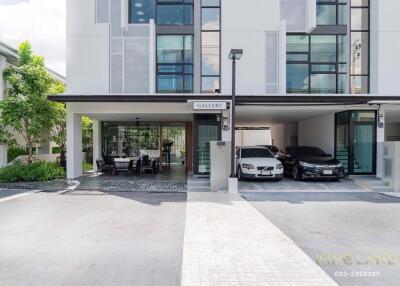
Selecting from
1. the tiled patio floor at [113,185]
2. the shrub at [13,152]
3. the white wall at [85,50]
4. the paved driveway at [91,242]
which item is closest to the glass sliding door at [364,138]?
the tiled patio floor at [113,185]

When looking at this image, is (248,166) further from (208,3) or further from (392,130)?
(392,130)

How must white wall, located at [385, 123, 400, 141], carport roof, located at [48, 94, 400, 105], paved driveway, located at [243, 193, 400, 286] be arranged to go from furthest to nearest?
white wall, located at [385, 123, 400, 141]
carport roof, located at [48, 94, 400, 105]
paved driveway, located at [243, 193, 400, 286]

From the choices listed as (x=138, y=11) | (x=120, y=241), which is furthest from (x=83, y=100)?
(x=120, y=241)

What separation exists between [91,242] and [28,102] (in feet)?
35.2

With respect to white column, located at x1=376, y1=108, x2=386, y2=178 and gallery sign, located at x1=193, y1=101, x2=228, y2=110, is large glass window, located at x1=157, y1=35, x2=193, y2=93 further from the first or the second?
white column, located at x1=376, y1=108, x2=386, y2=178

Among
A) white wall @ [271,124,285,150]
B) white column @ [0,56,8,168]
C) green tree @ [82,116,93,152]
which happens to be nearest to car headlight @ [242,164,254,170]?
white wall @ [271,124,285,150]

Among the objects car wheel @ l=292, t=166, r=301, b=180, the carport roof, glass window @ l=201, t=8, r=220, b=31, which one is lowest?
car wheel @ l=292, t=166, r=301, b=180

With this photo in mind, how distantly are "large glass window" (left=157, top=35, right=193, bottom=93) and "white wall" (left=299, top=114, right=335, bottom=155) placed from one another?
678cm

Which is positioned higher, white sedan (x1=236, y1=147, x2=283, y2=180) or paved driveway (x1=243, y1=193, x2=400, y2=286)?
white sedan (x1=236, y1=147, x2=283, y2=180)

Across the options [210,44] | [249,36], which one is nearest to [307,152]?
[249,36]

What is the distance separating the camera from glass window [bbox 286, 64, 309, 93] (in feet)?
48.7

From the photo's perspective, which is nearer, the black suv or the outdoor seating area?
the black suv

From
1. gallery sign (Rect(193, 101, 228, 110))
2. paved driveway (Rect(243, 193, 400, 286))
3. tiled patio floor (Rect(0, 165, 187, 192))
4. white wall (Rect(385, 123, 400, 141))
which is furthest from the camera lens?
white wall (Rect(385, 123, 400, 141))

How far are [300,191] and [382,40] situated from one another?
25.5 ft
